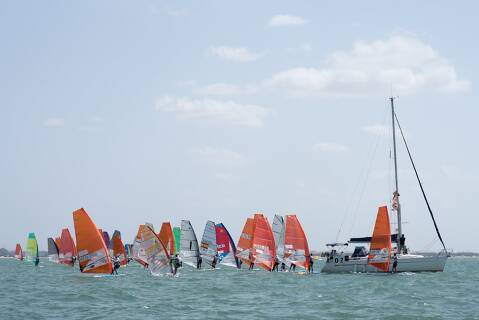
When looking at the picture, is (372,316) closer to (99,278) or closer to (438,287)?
(438,287)

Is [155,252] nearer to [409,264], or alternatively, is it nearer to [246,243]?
[246,243]

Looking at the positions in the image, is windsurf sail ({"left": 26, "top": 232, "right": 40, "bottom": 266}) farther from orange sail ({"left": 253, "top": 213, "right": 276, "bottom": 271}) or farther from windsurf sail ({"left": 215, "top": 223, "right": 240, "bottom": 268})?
orange sail ({"left": 253, "top": 213, "right": 276, "bottom": 271})

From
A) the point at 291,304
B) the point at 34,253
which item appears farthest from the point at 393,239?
the point at 34,253

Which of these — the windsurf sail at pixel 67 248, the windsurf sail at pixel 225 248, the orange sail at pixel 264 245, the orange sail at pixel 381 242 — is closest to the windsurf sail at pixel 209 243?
the windsurf sail at pixel 225 248

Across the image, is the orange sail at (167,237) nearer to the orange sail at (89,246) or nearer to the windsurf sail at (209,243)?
the windsurf sail at (209,243)

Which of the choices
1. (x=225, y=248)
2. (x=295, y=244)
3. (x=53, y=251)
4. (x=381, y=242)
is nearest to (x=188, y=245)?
(x=225, y=248)

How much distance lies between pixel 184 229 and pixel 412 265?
19.3 metres

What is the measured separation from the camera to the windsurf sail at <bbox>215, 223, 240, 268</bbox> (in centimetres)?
6372

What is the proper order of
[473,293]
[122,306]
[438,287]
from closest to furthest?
[122,306] < [473,293] < [438,287]

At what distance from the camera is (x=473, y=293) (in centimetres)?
3934

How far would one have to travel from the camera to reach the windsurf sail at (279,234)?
58.7 metres

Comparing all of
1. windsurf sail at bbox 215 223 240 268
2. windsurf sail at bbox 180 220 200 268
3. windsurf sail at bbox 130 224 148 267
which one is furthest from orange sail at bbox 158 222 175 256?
windsurf sail at bbox 215 223 240 268

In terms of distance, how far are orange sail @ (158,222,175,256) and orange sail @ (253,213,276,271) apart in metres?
11.6

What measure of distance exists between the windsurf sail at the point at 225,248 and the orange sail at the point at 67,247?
21355 millimetres
